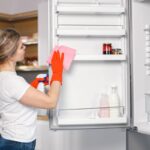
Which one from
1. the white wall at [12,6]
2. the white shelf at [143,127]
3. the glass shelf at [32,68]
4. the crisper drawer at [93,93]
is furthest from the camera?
the white wall at [12,6]

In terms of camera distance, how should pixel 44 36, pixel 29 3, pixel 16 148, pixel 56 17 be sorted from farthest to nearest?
pixel 29 3
pixel 44 36
pixel 56 17
pixel 16 148

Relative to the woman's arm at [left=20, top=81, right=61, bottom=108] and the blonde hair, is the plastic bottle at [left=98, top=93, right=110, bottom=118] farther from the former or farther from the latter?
the blonde hair

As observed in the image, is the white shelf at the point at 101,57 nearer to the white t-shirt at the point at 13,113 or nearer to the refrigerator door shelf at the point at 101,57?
the refrigerator door shelf at the point at 101,57

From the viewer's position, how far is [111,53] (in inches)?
75.2

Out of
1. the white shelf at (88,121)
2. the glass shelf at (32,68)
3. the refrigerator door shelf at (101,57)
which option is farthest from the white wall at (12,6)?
the white shelf at (88,121)

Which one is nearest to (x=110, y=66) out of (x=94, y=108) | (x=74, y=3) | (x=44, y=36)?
(x=94, y=108)

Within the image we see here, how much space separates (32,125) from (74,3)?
660mm

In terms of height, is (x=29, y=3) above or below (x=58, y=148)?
Result: above

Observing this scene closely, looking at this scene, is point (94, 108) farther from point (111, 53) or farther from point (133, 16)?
point (133, 16)

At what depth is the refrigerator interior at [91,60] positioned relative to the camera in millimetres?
1855

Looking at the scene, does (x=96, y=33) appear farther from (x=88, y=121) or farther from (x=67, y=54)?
(x=88, y=121)

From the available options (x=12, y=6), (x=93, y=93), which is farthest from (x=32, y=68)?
(x=93, y=93)

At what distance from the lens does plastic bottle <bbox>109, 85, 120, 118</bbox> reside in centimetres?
189

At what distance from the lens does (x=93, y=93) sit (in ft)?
6.38
